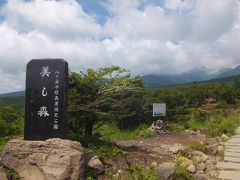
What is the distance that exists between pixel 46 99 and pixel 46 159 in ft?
4.91

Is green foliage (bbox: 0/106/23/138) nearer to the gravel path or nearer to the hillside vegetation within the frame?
the hillside vegetation

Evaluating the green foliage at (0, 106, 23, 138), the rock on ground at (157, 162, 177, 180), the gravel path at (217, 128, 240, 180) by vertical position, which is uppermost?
the green foliage at (0, 106, 23, 138)

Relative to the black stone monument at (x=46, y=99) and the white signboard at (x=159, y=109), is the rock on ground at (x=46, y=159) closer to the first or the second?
the black stone monument at (x=46, y=99)

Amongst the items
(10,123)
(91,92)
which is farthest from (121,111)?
(91,92)

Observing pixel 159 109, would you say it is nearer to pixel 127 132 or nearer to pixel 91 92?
pixel 127 132

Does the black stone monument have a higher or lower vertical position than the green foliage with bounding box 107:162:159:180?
higher

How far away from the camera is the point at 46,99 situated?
7.70 meters

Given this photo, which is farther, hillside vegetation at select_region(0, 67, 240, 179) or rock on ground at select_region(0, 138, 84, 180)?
hillside vegetation at select_region(0, 67, 240, 179)

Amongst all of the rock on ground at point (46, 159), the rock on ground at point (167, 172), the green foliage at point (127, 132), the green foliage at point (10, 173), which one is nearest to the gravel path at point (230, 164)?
the rock on ground at point (167, 172)

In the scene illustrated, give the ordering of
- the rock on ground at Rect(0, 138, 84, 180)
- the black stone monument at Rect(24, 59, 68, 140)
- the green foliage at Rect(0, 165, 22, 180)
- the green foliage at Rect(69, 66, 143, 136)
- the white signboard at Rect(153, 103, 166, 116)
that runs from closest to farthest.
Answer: the rock on ground at Rect(0, 138, 84, 180), the green foliage at Rect(0, 165, 22, 180), the black stone monument at Rect(24, 59, 68, 140), the green foliage at Rect(69, 66, 143, 136), the white signboard at Rect(153, 103, 166, 116)

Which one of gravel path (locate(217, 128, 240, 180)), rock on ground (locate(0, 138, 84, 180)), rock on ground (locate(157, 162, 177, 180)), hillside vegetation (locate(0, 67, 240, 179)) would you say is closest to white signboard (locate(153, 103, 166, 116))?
hillside vegetation (locate(0, 67, 240, 179))

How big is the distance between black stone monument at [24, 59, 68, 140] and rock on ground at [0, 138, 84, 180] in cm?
58

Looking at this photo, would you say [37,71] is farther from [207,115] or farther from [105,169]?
[207,115]

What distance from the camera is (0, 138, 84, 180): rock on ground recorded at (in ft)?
20.9
